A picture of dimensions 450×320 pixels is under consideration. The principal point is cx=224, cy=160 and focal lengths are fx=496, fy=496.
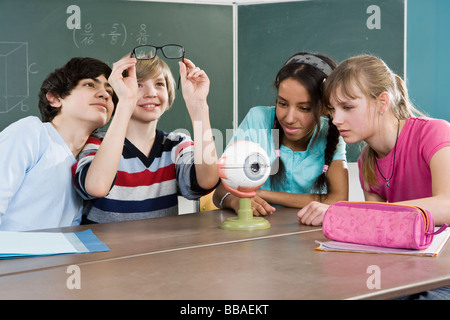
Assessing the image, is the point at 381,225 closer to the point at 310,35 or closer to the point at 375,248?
the point at 375,248

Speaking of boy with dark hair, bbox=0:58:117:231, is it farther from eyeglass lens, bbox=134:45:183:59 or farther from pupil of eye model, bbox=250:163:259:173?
pupil of eye model, bbox=250:163:259:173

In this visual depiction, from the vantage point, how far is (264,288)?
85 centimetres

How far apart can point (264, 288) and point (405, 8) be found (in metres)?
3.02

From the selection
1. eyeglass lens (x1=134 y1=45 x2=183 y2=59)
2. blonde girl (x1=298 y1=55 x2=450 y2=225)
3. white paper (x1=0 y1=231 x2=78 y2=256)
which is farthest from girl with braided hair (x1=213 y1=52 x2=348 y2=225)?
white paper (x1=0 y1=231 x2=78 y2=256)

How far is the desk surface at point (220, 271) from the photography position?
0.83 m

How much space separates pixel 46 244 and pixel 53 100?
833 mm

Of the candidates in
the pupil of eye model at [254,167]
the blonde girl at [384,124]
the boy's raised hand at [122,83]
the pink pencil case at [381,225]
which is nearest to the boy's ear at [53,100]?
the boy's raised hand at [122,83]

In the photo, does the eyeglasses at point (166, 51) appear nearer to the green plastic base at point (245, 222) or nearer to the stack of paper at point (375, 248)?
the green plastic base at point (245, 222)

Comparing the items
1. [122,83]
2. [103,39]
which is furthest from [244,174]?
[103,39]

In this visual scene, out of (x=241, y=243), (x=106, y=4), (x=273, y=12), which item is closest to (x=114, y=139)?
(x=241, y=243)

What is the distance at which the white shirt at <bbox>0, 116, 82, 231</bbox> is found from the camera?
5.16ft

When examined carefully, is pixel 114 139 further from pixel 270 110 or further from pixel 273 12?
pixel 273 12

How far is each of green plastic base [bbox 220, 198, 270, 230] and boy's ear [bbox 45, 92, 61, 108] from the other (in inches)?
33.4

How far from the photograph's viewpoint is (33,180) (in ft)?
5.32
